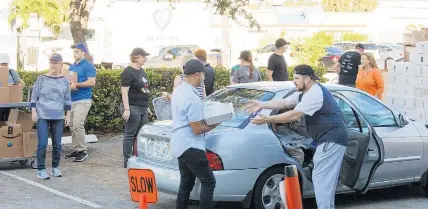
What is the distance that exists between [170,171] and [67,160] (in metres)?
4.31

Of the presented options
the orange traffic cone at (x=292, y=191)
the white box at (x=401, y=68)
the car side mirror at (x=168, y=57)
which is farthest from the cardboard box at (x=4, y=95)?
the car side mirror at (x=168, y=57)

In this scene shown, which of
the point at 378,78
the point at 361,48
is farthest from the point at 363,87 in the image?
the point at 361,48

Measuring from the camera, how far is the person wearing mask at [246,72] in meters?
12.5

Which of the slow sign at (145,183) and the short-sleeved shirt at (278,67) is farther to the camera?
the short-sleeved shirt at (278,67)

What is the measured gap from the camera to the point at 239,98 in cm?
838

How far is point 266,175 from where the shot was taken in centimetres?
757

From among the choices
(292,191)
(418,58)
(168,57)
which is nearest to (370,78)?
(418,58)

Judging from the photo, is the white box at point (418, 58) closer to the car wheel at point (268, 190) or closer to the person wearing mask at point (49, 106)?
the car wheel at point (268, 190)

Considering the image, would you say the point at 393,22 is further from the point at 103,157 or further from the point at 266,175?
the point at 266,175

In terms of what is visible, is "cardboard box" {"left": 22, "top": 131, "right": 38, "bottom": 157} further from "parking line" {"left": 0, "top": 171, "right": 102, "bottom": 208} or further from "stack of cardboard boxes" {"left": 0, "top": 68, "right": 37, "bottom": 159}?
"parking line" {"left": 0, "top": 171, "right": 102, "bottom": 208}

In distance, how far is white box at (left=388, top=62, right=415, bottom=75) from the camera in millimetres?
10891

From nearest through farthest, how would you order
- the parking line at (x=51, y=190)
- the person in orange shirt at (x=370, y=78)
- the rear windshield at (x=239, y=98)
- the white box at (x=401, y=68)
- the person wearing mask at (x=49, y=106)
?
the rear windshield at (x=239, y=98) → the parking line at (x=51, y=190) → the person wearing mask at (x=49, y=106) → the white box at (x=401, y=68) → the person in orange shirt at (x=370, y=78)

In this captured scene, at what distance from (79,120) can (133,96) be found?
1134mm

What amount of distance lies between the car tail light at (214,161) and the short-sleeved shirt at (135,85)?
3395 mm
